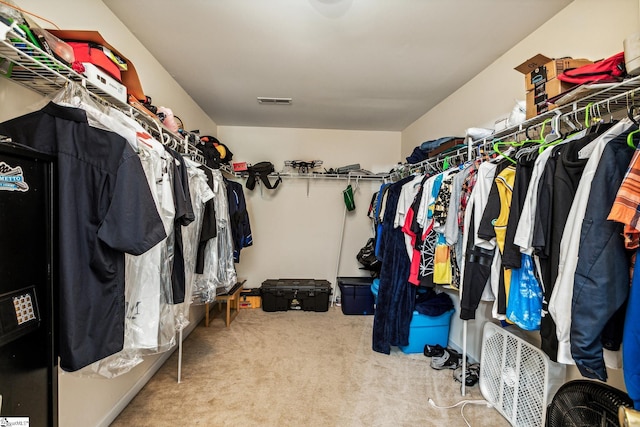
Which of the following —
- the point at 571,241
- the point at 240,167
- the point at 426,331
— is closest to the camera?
the point at 571,241

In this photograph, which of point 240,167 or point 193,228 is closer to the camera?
point 193,228

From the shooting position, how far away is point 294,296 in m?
3.61

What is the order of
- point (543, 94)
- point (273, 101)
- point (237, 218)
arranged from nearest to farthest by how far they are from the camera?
point (543, 94) < point (237, 218) < point (273, 101)

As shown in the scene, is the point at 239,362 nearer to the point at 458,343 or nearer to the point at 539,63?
the point at 458,343

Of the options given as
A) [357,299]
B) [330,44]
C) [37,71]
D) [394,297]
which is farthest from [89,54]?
[357,299]

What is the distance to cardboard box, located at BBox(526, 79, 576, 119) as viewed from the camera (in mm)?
1343

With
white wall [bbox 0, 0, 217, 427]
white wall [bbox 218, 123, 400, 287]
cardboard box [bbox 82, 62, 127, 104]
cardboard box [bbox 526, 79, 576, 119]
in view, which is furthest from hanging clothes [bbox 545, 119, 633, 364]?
white wall [bbox 218, 123, 400, 287]

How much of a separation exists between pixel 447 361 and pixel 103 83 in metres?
2.89

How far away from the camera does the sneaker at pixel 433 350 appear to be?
2.47 meters

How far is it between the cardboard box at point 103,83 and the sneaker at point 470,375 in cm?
268

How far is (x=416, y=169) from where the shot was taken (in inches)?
115

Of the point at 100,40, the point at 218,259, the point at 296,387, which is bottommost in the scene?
the point at 296,387

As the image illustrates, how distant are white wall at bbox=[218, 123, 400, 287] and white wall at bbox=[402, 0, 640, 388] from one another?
1103 millimetres

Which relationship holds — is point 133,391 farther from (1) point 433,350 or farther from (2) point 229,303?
(1) point 433,350
